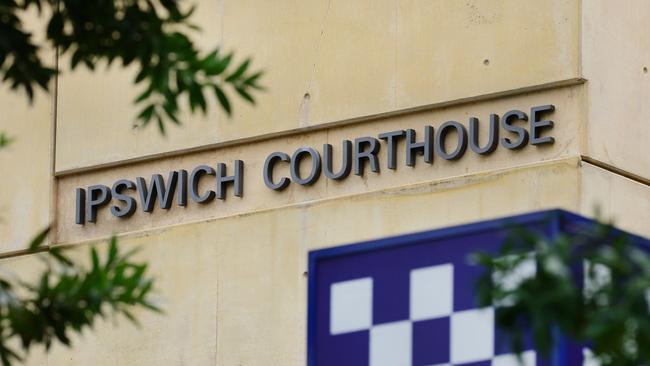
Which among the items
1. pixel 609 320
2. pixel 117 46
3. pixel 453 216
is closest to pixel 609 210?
pixel 453 216

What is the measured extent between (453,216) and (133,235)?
214cm

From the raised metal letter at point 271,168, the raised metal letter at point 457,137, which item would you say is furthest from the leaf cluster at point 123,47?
the raised metal letter at point 271,168

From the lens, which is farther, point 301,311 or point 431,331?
point 301,311

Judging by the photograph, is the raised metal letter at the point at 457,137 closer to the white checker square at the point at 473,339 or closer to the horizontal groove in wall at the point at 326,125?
the horizontal groove in wall at the point at 326,125

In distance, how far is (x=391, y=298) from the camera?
335 inches

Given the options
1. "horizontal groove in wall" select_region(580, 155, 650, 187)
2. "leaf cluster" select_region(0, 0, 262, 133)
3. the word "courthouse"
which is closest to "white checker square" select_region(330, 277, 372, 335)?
"leaf cluster" select_region(0, 0, 262, 133)

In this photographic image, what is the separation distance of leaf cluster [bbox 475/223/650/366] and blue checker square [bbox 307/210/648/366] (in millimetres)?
3055

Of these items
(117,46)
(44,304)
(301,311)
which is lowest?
(301,311)

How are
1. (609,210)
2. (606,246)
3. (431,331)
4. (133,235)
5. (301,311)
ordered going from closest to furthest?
(606,246)
(431,331)
(609,210)
(301,311)
(133,235)

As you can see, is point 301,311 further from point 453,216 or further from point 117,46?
point 117,46

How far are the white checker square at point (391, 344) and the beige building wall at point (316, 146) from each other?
2.09m

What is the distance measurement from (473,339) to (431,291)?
39cm

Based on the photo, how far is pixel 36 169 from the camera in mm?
13188

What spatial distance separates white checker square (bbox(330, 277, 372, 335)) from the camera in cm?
800
